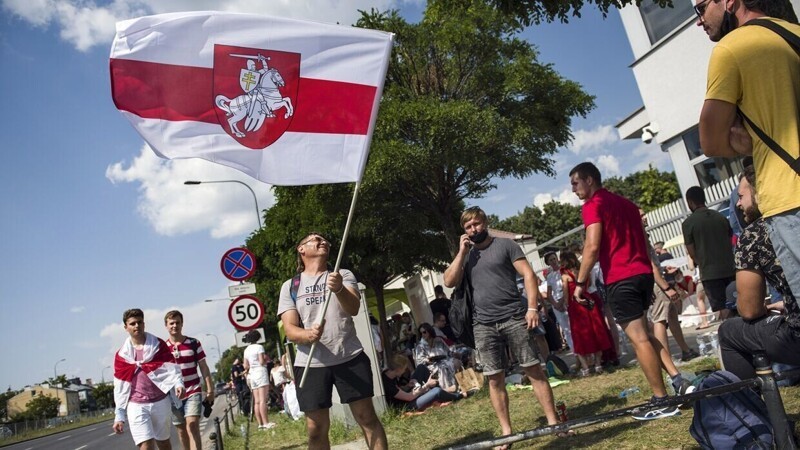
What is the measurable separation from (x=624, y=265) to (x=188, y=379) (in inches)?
215

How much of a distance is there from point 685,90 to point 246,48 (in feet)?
48.5

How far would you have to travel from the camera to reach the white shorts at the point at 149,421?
6.74 metres

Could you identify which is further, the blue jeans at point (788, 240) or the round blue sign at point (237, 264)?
the round blue sign at point (237, 264)

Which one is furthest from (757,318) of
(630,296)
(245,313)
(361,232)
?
(361,232)

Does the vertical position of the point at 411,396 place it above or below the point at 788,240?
below

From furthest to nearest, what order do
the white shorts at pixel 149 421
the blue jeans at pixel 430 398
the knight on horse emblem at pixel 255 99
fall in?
the blue jeans at pixel 430 398
the white shorts at pixel 149 421
the knight on horse emblem at pixel 255 99

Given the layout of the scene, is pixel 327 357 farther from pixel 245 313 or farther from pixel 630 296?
pixel 245 313

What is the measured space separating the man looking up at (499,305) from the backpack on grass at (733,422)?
5.92ft

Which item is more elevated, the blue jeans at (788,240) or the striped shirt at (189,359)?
the striped shirt at (189,359)

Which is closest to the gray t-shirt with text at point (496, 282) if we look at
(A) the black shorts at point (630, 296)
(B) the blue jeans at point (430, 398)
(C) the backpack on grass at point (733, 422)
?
(A) the black shorts at point (630, 296)

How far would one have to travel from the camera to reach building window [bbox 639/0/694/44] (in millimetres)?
16297

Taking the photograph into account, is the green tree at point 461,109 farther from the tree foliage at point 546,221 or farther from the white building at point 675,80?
the tree foliage at point 546,221

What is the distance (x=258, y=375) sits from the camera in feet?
44.8

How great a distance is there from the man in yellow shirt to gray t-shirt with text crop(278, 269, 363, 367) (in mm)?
3117
